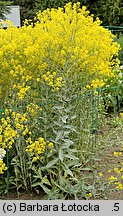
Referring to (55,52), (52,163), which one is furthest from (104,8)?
(52,163)

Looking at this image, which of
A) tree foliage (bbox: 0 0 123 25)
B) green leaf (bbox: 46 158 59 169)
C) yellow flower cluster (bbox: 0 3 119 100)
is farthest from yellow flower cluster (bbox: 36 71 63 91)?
tree foliage (bbox: 0 0 123 25)

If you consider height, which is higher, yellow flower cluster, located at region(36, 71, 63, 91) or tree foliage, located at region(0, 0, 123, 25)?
yellow flower cluster, located at region(36, 71, 63, 91)

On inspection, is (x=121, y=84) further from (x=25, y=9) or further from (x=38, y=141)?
(x=25, y=9)

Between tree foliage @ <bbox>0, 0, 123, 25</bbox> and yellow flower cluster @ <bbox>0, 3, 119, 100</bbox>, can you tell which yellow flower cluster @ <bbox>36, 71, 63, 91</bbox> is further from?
tree foliage @ <bbox>0, 0, 123, 25</bbox>

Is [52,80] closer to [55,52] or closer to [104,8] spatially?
[55,52]

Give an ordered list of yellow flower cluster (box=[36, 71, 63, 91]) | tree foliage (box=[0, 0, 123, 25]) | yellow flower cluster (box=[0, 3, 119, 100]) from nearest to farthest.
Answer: yellow flower cluster (box=[36, 71, 63, 91]) < yellow flower cluster (box=[0, 3, 119, 100]) < tree foliage (box=[0, 0, 123, 25])

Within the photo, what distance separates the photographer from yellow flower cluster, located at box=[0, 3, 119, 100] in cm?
370

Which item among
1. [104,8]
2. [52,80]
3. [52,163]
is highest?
[52,80]

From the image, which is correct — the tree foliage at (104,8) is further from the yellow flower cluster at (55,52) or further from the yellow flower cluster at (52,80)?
the yellow flower cluster at (52,80)

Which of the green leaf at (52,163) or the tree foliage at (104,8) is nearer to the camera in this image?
the green leaf at (52,163)

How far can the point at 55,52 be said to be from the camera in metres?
3.78

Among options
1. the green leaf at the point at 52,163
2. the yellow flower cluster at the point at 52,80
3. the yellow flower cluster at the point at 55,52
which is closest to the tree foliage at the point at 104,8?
the yellow flower cluster at the point at 55,52

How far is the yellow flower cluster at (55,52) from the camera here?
370 cm

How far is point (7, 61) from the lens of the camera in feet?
12.1
